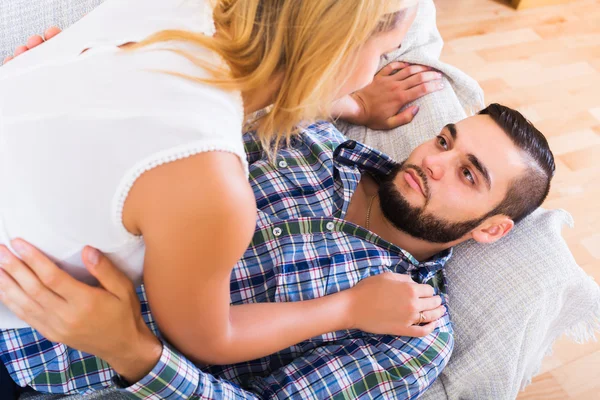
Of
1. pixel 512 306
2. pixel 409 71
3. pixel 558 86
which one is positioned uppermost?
pixel 409 71

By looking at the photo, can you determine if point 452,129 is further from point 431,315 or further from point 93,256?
point 93,256

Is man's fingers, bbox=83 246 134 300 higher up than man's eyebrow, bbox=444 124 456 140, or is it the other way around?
man's fingers, bbox=83 246 134 300

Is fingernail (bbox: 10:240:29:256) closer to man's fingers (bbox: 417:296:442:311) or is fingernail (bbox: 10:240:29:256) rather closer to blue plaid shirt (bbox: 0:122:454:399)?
blue plaid shirt (bbox: 0:122:454:399)

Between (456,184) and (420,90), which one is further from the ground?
(420,90)

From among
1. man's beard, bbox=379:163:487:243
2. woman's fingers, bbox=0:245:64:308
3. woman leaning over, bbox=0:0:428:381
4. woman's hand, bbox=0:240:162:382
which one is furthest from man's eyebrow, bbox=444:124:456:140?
woman's fingers, bbox=0:245:64:308

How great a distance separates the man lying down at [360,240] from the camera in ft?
3.46

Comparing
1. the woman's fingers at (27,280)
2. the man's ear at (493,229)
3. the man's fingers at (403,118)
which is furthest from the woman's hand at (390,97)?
the woman's fingers at (27,280)

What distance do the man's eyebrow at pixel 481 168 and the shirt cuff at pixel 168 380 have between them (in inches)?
31.7

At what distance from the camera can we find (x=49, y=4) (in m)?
1.40

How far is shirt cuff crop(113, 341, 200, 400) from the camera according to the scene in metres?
0.86

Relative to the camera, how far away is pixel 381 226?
1381 mm

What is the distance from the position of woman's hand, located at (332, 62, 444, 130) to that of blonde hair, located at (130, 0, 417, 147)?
813 millimetres

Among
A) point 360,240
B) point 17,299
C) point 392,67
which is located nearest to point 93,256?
point 17,299

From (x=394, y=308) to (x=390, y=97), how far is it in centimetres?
69
